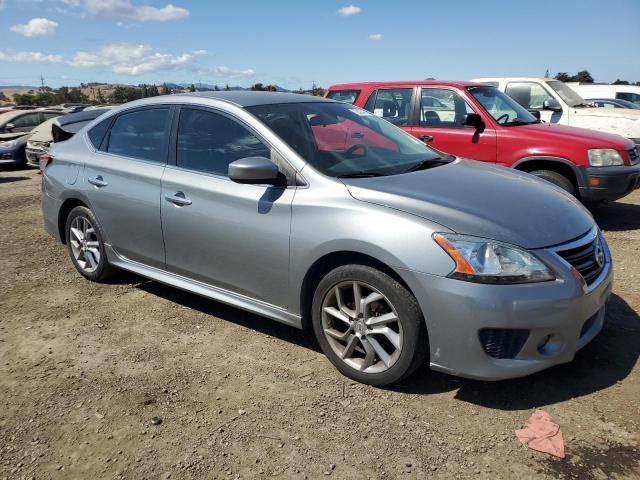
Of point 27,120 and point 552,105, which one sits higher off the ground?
point 552,105

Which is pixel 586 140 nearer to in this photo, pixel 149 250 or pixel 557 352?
pixel 557 352

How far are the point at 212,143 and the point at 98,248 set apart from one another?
5.56 feet

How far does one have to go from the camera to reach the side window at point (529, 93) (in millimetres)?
9523

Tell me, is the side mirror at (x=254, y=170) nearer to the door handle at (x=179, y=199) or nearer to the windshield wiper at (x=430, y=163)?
the door handle at (x=179, y=199)

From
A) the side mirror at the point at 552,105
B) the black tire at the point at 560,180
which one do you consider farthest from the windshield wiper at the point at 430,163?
the side mirror at the point at 552,105

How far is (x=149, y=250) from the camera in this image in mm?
4188

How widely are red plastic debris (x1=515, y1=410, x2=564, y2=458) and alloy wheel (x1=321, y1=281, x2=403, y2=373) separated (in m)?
0.74

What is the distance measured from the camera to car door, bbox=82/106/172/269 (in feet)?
13.4

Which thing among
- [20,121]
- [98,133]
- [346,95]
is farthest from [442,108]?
[20,121]

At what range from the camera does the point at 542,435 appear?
2689mm

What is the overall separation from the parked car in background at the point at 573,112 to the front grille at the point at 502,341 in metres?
6.78

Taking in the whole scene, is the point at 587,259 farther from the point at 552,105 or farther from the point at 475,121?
the point at 552,105

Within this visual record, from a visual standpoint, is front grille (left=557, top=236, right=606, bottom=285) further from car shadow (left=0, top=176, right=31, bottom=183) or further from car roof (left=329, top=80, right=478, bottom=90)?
car shadow (left=0, top=176, right=31, bottom=183)

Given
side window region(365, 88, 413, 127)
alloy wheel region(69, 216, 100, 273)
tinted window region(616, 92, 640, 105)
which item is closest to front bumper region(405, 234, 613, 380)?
alloy wheel region(69, 216, 100, 273)
